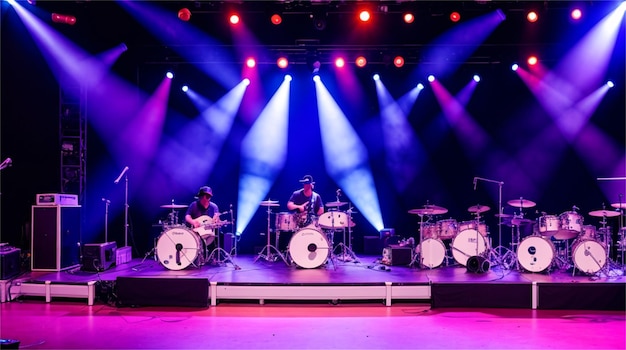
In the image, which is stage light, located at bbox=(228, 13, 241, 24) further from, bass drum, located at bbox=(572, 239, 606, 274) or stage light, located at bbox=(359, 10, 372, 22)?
bass drum, located at bbox=(572, 239, 606, 274)

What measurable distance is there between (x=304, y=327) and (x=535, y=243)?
438 cm

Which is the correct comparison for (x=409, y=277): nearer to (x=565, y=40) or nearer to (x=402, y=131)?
(x=402, y=131)

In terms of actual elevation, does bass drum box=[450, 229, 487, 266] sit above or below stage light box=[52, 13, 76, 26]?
below

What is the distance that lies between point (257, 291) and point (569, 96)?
8.00 meters

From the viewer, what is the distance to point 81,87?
10.7 metres

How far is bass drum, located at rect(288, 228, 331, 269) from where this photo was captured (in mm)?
9427

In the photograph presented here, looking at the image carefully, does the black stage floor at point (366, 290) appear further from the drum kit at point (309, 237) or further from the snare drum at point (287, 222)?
the snare drum at point (287, 222)

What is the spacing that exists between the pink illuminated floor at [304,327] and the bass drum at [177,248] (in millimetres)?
1279

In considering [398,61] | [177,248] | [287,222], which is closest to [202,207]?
[177,248]

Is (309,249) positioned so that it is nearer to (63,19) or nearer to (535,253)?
(535,253)

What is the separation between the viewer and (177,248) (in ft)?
29.7

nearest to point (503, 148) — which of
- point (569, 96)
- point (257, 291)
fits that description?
point (569, 96)

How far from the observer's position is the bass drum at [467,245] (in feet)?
31.2

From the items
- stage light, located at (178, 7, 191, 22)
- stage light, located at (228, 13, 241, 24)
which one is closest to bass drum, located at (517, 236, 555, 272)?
stage light, located at (228, 13, 241, 24)
